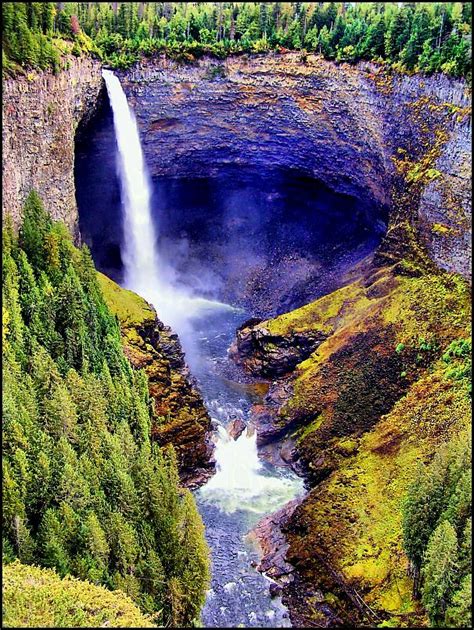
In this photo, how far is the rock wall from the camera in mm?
54188

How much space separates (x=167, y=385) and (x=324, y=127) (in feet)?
95.4

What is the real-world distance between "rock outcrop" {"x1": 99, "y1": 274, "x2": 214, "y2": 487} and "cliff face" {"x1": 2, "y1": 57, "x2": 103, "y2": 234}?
8.43m

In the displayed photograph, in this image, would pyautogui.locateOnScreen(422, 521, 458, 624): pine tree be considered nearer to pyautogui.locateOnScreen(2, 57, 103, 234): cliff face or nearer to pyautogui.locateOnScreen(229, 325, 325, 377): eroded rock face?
pyautogui.locateOnScreen(229, 325, 325, 377): eroded rock face

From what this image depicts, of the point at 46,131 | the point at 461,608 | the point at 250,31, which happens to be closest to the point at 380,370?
the point at 461,608

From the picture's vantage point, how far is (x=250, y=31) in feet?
225

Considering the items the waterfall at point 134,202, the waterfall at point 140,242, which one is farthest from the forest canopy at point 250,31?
the waterfall at point 140,242

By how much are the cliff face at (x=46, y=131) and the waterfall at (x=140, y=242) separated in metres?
4.51

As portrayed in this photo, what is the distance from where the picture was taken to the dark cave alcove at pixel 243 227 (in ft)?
227

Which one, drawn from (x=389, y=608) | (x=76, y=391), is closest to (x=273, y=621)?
(x=389, y=608)

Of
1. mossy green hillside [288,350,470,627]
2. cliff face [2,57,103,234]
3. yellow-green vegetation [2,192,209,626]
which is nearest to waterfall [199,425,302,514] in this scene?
mossy green hillside [288,350,470,627]

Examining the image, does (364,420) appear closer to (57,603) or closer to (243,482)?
(243,482)

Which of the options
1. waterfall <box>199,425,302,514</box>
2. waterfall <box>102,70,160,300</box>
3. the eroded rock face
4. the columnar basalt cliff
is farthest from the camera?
waterfall <box>102,70,160,300</box>

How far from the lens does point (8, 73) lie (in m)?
45.2

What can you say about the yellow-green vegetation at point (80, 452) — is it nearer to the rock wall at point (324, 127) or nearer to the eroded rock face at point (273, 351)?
the eroded rock face at point (273, 351)
